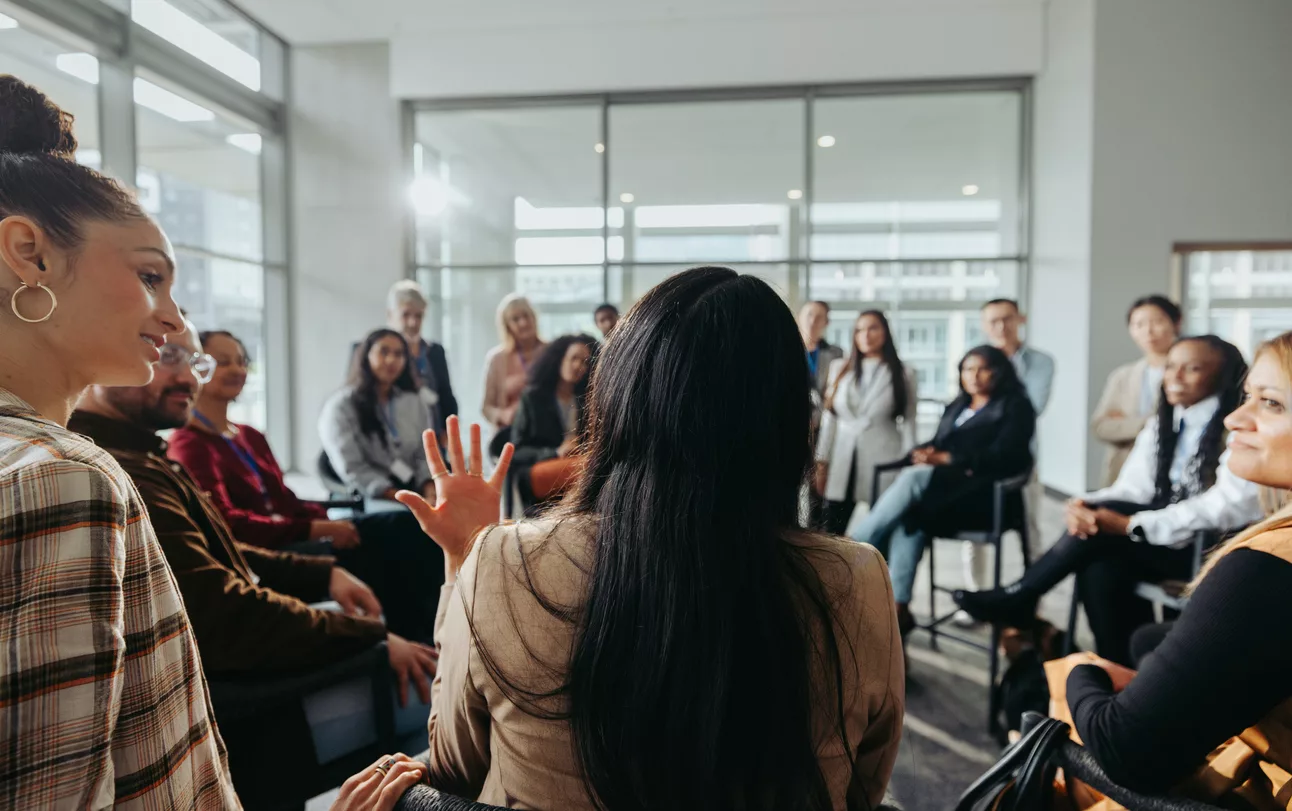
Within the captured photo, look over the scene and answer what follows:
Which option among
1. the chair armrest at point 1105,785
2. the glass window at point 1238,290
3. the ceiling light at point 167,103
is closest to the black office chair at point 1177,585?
the chair armrest at point 1105,785

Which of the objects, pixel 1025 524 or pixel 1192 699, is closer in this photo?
pixel 1192 699

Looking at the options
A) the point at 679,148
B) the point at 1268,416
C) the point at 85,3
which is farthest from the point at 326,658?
the point at 679,148

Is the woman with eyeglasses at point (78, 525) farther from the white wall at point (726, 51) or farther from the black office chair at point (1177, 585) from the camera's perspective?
the white wall at point (726, 51)

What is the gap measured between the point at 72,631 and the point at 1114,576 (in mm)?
2657

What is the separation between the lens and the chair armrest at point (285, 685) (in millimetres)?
1262

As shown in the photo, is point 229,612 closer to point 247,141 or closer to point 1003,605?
point 1003,605

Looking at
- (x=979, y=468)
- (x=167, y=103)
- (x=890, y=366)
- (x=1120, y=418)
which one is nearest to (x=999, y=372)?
(x=979, y=468)

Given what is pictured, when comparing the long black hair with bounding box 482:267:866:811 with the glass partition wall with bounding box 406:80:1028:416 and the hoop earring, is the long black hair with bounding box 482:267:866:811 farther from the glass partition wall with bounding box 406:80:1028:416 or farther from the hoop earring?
the glass partition wall with bounding box 406:80:1028:416

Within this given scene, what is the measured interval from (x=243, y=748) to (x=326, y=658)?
0.19 metres

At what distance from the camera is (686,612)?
2.42 ft

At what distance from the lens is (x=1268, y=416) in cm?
127

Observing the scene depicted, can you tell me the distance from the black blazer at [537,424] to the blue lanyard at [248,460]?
3.93 ft

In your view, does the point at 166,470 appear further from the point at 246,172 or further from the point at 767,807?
the point at 246,172

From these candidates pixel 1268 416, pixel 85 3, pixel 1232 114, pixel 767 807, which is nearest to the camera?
pixel 767 807
